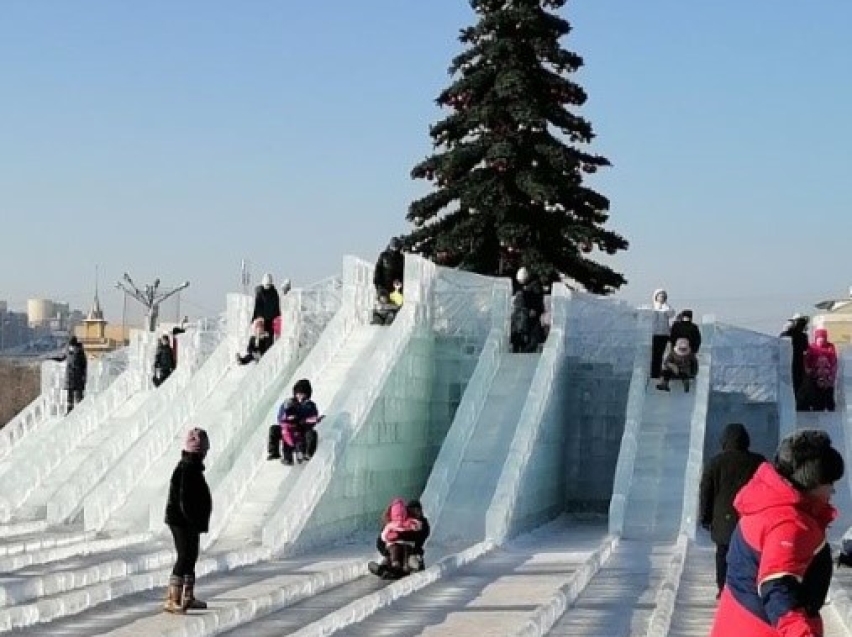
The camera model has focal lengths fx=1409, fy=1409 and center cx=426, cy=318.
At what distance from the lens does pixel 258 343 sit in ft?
66.8

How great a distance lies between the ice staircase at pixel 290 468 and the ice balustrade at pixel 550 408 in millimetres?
2006

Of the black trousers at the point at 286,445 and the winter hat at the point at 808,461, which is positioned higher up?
the winter hat at the point at 808,461

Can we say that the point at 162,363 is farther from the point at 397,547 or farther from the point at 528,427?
the point at 397,547

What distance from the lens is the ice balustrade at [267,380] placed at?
1616cm

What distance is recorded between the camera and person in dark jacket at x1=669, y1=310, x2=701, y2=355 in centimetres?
1853

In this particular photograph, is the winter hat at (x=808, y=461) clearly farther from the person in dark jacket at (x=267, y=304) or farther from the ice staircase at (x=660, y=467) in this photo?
the person in dark jacket at (x=267, y=304)

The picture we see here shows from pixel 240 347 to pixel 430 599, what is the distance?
36.7 ft

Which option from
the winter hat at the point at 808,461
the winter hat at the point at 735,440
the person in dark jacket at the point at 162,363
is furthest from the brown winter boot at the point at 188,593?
the person in dark jacket at the point at 162,363

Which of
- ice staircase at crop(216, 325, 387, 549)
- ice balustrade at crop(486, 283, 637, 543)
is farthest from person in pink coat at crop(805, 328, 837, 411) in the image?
ice staircase at crop(216, 325, 387, 549)

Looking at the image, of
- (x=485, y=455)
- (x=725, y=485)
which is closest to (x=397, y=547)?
(x=725, y=485)

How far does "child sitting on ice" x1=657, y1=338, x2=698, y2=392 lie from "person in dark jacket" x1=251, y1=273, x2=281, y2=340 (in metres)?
5.82

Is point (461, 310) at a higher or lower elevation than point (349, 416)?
higher

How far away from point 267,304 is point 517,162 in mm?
8560

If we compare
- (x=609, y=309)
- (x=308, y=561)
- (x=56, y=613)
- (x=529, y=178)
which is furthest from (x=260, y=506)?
(x=529, y=178)
